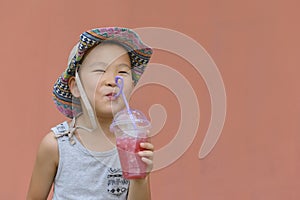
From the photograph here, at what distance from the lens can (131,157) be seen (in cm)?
122

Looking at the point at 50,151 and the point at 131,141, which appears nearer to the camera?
the point at 131,141

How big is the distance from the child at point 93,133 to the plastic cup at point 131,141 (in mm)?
103

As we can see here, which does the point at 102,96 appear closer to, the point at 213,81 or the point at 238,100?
the point at 213,81

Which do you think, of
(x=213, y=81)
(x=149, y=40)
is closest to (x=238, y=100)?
(x=213, y=81)

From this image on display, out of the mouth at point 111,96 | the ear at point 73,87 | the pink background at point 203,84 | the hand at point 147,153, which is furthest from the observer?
the pink background at point 203,84

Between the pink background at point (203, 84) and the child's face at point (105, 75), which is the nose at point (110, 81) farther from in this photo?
the pink background at point (203, 84)

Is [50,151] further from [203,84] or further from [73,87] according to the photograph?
[203,84]

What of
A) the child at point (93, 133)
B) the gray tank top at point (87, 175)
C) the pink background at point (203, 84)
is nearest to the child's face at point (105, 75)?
the child at point (93, 133)

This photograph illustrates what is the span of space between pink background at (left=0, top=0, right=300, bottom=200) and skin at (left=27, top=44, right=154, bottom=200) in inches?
20.1

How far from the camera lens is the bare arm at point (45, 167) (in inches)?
56.5

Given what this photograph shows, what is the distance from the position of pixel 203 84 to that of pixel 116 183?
71 centimetres

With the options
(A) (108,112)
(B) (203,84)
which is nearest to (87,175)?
(A) (108,112)

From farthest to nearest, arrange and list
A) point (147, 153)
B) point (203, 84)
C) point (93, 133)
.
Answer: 1. point (203, 84)
2. point (93, 133)
3. point (147, 153)

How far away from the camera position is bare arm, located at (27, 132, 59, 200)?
144 cm
